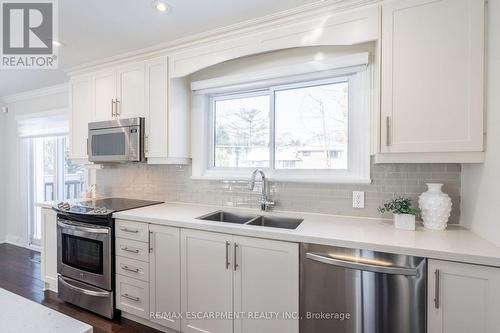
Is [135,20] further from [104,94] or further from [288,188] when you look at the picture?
[288,188]

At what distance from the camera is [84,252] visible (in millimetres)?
2330

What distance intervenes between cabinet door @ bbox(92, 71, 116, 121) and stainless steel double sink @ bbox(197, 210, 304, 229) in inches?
64.2

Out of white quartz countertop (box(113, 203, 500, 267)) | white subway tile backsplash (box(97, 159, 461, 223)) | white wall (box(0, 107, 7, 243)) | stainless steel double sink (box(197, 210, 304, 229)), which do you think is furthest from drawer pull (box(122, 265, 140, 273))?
white wall (box(0, 107, 7, 243))

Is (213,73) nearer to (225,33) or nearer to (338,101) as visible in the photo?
(225,33)

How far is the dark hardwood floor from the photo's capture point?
2156 mm

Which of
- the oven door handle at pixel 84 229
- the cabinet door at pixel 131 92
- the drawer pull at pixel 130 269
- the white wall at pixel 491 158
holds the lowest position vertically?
the drawer pull at pixel 130 269

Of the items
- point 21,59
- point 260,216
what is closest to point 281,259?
point 260,216

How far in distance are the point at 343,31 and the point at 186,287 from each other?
2179 mm

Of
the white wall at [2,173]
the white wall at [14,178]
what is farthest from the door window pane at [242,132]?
the white wall at [2,173]

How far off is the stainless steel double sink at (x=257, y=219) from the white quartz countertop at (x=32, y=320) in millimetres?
1288

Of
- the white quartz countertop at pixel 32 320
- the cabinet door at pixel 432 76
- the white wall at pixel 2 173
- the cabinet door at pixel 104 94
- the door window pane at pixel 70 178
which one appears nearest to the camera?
the white quartz countertop at pixel 32 320

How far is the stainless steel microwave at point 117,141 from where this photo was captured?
258 centimetres

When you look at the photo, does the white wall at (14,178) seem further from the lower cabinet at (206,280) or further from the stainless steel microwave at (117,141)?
the lower cabinet at (206,280)

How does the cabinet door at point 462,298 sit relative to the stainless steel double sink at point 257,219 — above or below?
below
